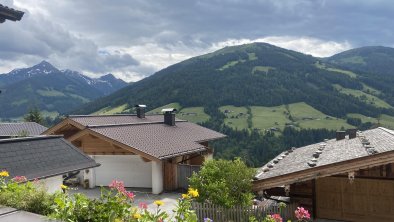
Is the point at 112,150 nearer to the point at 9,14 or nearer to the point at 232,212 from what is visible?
the point at 232,212

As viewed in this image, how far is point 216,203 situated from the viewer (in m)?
14.3

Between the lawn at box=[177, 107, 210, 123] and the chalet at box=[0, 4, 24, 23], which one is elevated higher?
Result: the chalet at box=[0, 4, 24, 23]

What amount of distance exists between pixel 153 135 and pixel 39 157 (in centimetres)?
1456

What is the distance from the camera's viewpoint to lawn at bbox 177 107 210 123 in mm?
133000

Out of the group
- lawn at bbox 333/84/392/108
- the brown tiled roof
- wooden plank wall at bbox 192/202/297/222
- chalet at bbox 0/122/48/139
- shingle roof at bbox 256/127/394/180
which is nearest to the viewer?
shingle roof at bbox 256/127/394/180

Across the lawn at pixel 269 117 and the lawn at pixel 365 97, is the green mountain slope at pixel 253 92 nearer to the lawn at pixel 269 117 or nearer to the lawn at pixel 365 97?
the lawn at pixel 365 97

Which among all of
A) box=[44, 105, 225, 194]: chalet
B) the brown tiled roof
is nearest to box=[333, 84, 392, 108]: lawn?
the brown tiled roof

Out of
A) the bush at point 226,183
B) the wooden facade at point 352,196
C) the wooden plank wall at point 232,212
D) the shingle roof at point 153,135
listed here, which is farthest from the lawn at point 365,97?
the bush at point 226,183

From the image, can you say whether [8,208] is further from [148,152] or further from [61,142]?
[148,152]

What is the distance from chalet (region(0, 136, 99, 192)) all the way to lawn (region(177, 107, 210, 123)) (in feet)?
386

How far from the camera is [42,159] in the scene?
39.1 feet

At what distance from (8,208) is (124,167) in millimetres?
19071

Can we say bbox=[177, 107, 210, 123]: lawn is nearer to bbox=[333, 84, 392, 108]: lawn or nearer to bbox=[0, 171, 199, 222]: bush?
bbox=[333, 84, 392, 108]: lawn

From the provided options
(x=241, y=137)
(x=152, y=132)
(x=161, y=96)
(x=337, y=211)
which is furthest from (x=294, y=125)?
(x=337, y=211)
